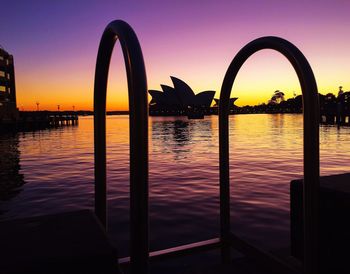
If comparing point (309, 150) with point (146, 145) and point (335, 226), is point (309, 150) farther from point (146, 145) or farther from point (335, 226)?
point (146, 145)

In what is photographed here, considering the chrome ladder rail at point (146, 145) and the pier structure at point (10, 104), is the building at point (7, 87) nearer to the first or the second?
the pier structure at point (10, 104)

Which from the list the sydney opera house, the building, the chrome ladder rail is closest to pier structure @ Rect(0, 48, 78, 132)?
the building

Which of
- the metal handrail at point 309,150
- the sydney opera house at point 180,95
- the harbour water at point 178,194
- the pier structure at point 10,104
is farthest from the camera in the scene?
the sydney opera house at point 180,95

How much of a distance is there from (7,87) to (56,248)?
60.5 m

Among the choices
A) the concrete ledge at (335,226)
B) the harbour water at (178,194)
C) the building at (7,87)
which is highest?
the building at (7,87)

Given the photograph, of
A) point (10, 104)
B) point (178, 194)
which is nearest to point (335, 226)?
point (178, 194)

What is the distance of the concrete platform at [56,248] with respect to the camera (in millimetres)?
1040

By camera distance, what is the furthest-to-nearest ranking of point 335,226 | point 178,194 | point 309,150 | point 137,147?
point 178,194 < point 335,226 < point 309,150 < point 137,147

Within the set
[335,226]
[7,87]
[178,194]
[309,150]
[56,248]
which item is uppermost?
[7,87]

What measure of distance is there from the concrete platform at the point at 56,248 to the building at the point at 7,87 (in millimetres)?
53865

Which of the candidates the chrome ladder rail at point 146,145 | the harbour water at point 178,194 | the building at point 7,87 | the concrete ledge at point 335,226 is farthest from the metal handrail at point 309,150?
the building at point 7,87

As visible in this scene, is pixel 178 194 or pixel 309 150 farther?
pixel 178 194

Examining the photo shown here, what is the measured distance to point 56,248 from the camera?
3.71 ft

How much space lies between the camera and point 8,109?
51656 mm
